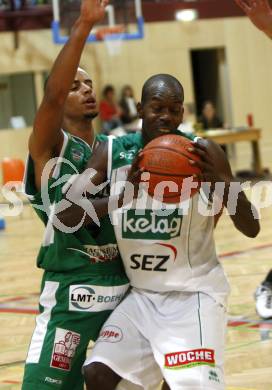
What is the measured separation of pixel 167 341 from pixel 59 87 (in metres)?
1.12

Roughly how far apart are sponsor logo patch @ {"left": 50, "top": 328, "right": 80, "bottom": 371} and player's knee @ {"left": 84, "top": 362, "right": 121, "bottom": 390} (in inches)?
10.5

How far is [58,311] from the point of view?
3.79 m

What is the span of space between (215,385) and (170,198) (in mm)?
738

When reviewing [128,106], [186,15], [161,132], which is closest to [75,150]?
[161,132]

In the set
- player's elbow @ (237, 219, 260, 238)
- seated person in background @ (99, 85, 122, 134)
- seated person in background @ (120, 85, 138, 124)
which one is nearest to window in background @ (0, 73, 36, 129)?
seated person in background @ (99, 85, 122, 134)

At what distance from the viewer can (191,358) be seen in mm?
3422

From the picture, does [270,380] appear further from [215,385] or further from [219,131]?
[219,131]

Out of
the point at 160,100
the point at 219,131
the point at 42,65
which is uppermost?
the point at 160,100

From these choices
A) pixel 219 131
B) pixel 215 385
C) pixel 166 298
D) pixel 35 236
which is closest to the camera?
pixel 215 385

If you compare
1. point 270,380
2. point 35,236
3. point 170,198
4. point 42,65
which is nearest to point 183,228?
point 170,198

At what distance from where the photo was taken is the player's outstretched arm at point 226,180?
3.44 metres

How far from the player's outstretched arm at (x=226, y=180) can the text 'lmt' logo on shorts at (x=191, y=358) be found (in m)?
0.53

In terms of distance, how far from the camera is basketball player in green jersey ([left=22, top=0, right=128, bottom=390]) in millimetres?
3705

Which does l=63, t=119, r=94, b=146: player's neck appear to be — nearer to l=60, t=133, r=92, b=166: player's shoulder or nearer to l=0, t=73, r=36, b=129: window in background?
l=60, t=133, r=92, b=166: player's shoulder
